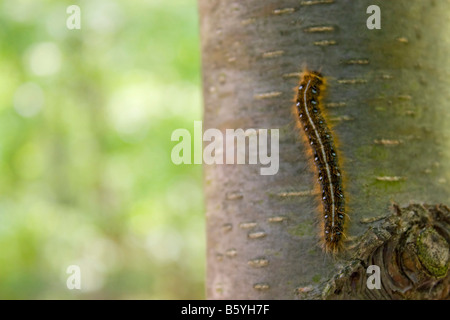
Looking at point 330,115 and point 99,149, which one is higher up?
point 99,149

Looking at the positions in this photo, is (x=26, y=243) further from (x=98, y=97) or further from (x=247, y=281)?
(x=247, y=281)

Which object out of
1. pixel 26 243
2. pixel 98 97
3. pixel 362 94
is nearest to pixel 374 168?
pixel 362 94

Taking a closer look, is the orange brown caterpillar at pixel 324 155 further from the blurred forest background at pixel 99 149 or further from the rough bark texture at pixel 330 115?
the blurred forest background at pixel 99 149

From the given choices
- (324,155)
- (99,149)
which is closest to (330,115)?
(324,155)

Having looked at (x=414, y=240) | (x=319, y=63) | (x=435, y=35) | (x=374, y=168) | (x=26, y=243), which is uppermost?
(x=435, y=35)

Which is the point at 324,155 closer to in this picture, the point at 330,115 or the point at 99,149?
the point at 330,115

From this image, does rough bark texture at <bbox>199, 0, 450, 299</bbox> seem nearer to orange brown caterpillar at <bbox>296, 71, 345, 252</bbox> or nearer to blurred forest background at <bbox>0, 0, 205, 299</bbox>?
orange brown caterpillar at <bbox>296, 71, 345, 252</bbox>

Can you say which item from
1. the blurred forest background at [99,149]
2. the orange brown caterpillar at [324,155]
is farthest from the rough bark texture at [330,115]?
the blurred forest background at [99,149]
